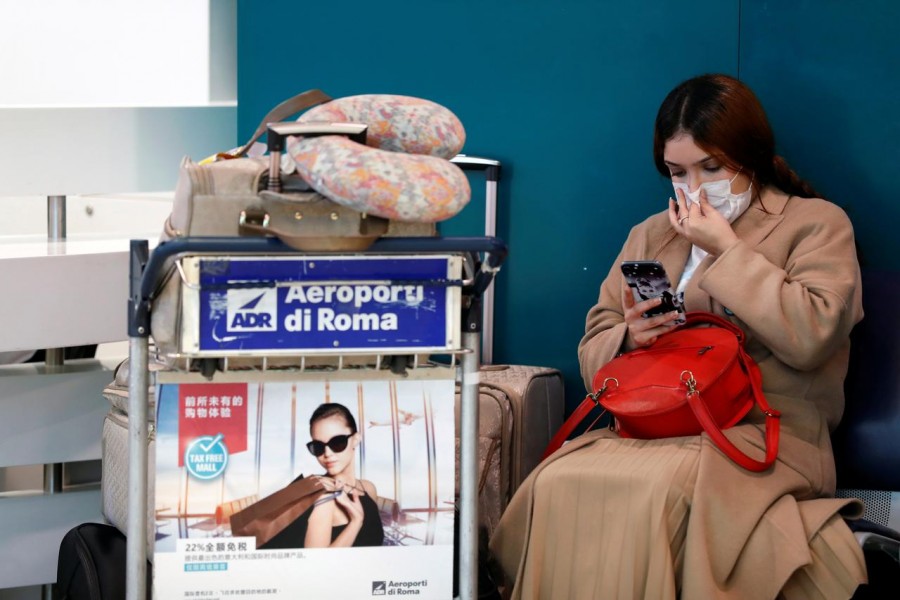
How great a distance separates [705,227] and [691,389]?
1.22ft

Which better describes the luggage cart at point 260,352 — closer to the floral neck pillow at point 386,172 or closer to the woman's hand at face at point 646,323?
the floral neck pillow at point 386,172

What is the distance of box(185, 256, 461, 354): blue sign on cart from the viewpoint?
179 centimetres

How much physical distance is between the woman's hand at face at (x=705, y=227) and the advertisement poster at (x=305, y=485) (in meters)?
0.84

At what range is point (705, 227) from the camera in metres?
2.50

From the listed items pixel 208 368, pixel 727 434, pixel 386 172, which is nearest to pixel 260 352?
pixel 208 368

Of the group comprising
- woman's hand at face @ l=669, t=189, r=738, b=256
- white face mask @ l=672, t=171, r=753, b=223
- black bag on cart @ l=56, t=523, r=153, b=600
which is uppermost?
white face mask @ l=672, t=171, r=753, b=223

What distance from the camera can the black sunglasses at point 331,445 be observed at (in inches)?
73.7

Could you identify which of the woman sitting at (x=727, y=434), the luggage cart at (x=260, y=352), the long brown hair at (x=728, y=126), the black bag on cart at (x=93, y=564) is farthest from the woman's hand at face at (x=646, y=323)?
the black bag on cart at (x=93, y=564)

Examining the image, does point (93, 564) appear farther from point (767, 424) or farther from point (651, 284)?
point (767, 424)

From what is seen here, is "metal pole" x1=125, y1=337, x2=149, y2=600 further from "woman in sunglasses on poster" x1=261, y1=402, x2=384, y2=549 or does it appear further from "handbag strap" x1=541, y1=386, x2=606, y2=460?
"handbag strap" x1=541, y1=386, x2=606, y2=460

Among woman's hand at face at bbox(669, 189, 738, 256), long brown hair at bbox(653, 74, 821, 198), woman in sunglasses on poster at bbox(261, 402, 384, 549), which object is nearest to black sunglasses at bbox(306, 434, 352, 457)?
woman in sunglasses on poster at bbox(261, 402, 384, 549)

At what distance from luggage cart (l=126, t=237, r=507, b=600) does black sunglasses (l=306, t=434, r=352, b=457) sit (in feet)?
0.50

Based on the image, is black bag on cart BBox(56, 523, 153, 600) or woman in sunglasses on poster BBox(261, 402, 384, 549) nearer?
woman in sunglasses on poster BBox(261, 402, 384, 549)

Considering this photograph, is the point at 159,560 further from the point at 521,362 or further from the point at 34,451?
the point at 521,362
